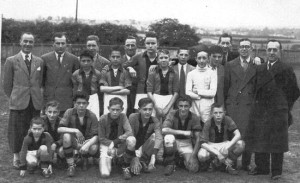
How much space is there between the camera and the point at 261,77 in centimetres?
580

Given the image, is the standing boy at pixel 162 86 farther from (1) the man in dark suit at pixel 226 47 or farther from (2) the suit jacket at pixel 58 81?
(2) the suit jacket at pixel 58 81

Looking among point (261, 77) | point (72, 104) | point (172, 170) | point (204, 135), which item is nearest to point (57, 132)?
point (72, 104)

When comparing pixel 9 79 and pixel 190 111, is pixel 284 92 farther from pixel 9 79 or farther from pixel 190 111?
pixel 9 79

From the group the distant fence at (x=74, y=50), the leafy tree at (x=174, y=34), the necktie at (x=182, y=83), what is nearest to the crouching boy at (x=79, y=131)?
the necktie at (x=182, y=83)

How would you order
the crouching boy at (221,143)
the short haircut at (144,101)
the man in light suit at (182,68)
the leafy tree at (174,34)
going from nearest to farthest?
the crouching boy at (221,143), the short haircut at (144,101), the man in light suit at (182,68), the leafy tree at (174,34)

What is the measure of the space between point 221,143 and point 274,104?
36.6 inches

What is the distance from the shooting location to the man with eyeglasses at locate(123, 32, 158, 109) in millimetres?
6590

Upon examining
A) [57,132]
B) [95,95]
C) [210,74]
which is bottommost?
[57,132]

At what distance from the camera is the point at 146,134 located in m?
6.19

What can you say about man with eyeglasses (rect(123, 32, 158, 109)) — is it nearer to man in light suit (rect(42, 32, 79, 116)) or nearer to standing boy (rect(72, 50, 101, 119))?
standing boy (rect(72, 50, 101, 119))

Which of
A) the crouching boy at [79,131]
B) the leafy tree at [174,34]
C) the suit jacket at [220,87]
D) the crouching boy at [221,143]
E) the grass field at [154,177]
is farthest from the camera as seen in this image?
the leafy tree at [174,34]

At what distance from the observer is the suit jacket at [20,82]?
20.1 ft

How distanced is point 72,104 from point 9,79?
3.27 feet

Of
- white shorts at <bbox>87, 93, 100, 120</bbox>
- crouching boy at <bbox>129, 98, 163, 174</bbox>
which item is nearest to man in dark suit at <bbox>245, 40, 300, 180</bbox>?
crouching boy at <bbox>129, 98, 163, 174</bbox>
